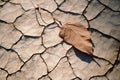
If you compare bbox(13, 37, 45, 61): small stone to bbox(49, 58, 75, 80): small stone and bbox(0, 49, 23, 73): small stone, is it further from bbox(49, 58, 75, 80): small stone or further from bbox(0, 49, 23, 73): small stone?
bbox(49, 58, 75, 80): small stone

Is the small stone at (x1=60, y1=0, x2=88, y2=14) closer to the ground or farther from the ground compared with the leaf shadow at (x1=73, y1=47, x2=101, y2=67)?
farther from the ground

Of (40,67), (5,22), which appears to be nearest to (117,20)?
(40,67)

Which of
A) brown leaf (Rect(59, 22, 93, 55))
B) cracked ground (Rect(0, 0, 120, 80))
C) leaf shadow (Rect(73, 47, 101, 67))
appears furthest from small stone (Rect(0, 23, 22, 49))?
leaf shadow (Rect(73, 47, 101, 67))

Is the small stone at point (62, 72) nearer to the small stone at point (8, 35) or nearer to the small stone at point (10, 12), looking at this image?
the small stone at point (8, 35)

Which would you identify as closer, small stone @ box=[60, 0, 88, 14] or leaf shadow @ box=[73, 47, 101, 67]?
leaf shadow @ box=[73, 47, 101, 67]

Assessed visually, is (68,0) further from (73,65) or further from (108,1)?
(73,65)

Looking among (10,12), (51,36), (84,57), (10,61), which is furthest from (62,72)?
(10,12)
